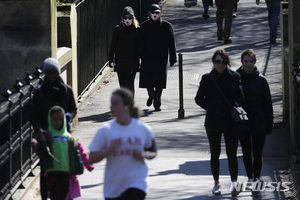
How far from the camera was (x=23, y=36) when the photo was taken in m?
9.31

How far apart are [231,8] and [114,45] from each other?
7.27 metres

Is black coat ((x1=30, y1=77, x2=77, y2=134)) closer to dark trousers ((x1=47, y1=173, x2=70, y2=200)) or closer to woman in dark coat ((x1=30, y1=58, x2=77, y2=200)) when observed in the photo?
woman in dark coat ((x1=30, y1=58, x2=77, y2=200))

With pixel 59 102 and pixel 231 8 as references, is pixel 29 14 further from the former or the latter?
pixel 231 8

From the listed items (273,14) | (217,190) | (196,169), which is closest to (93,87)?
(196,169)

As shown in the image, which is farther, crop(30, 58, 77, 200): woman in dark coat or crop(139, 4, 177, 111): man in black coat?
Result: crop(139, 4, 177, 111): man in black coat

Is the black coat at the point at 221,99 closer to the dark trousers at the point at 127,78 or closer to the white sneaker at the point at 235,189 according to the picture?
the white sneaker at the point at 235,189

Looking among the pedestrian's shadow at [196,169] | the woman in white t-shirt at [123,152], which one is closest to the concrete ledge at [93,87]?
the pedestrian's shadow at [196,169]

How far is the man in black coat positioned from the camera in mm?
11711

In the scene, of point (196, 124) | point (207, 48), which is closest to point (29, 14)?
point (196, 124)

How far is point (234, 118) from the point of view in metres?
6.74

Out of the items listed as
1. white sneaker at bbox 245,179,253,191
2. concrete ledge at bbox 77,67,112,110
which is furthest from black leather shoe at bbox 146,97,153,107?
white sneaker at bbox 245,179,253,191

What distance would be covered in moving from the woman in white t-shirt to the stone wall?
4.83 m

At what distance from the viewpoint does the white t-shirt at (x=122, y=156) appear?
464cm

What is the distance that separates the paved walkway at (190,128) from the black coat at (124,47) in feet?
3.24
